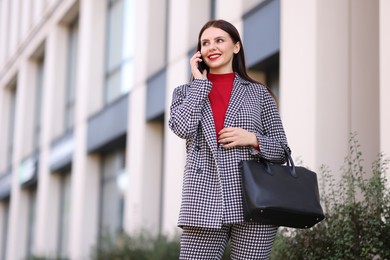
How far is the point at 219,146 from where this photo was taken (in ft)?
12.8

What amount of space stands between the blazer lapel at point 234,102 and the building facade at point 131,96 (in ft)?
12.4

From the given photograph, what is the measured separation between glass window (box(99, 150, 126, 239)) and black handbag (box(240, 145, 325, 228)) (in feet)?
43.9

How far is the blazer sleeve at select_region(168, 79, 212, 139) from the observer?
392cm

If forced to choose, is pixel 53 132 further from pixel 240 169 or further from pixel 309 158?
pixel 240 169

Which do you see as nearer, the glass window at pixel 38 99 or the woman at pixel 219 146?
the woman at pixel 219 146

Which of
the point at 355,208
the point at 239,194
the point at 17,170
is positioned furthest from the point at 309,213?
the point at 17,170

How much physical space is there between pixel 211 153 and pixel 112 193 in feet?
47.4

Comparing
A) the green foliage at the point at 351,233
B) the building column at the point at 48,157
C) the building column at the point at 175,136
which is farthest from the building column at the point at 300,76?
the building column at the point at 48,157

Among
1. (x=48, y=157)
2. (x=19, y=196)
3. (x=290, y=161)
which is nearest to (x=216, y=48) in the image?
(x=290, y=161)

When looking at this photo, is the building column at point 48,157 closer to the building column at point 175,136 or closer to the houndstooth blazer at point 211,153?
the building column at point 175,136

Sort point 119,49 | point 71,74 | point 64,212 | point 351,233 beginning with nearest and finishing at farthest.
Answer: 1. point 351,233
2. point 119,49
3. point 64,212
4. point 71,74

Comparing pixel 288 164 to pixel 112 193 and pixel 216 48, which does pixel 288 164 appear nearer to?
pixel 216 48

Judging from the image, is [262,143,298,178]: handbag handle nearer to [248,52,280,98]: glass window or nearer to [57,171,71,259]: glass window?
[248,52,280,98]: glass window

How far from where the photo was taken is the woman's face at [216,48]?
4082 mm
